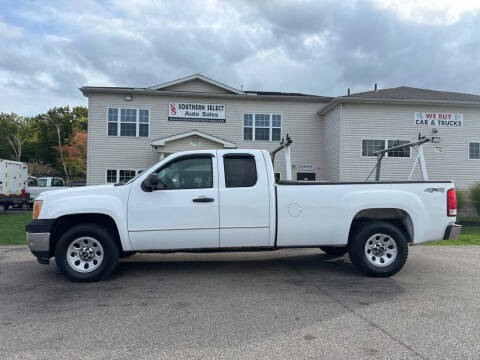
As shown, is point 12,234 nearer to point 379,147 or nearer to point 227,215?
point 227,215

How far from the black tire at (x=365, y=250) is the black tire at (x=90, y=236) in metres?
3.68

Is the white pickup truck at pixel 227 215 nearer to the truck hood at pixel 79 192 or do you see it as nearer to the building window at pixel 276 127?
the truck hood at pixel 79 192

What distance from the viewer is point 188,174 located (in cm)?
567

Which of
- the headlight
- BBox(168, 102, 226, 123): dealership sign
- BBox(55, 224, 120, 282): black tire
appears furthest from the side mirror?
BBox(168, 102, 226, 123): dealership sign

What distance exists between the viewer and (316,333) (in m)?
3.63

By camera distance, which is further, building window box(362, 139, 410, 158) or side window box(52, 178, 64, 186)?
side window box(52, 178, 64, 186)

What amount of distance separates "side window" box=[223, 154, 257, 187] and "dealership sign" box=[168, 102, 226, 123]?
1383 cm

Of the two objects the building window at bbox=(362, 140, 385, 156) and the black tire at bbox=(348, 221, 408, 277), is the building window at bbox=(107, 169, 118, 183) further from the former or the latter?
the black tire at bbox=(348, 221, 408, 277)

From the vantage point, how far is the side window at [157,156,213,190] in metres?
5.61

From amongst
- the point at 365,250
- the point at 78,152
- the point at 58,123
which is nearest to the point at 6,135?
the point at 58,123

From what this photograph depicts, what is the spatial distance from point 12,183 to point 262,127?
13.3 m

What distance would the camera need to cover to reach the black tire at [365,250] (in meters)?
5.75

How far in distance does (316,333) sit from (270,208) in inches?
88.2

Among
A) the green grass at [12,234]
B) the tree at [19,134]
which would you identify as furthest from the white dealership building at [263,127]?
the tree at [19,134]
